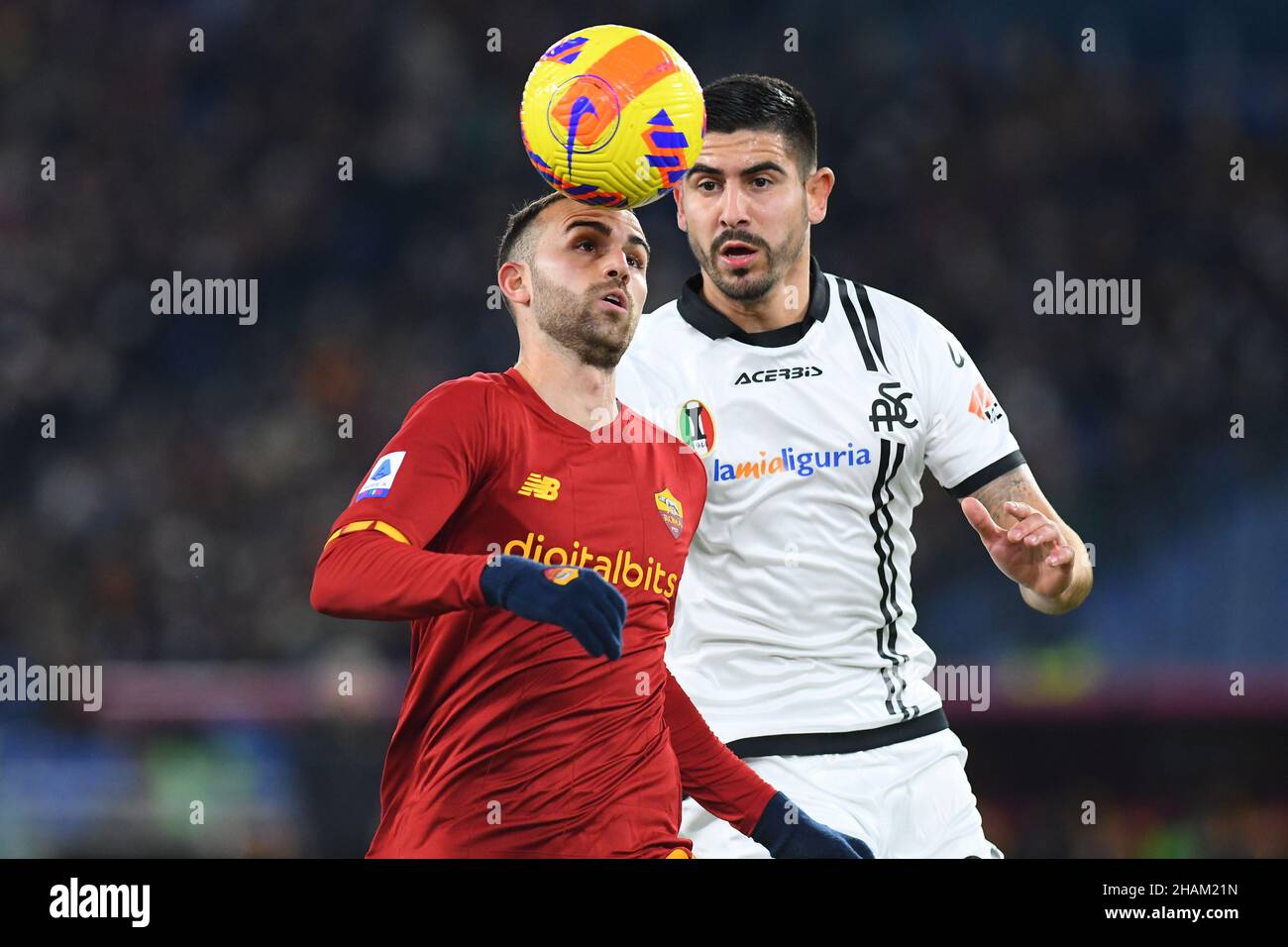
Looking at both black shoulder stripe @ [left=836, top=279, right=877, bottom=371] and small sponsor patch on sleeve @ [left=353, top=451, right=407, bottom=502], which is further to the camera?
black shoulder stripe @ [left=836, top=279, right=877, bottom=371]

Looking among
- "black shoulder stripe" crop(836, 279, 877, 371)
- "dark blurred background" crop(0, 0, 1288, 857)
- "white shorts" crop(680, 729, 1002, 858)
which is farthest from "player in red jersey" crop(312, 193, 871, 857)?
"dark blurred background" crop(0, 0, 1288, 857)

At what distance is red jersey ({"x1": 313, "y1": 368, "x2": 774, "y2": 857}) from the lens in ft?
11.2

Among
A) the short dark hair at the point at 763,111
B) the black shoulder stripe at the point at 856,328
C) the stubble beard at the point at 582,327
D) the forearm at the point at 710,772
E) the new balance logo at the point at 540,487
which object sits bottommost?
the forearm at the point at 710,772

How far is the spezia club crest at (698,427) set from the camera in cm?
457

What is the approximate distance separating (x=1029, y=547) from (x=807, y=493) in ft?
2.26

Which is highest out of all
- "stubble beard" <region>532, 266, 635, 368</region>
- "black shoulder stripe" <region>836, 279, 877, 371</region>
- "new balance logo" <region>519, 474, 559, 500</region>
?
"black shoulder stripe" <region>836, 279, 877, 371</region>

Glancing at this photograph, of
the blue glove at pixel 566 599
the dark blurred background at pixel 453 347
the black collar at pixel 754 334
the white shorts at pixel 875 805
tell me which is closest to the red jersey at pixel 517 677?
the blue glove at pixel 566 599

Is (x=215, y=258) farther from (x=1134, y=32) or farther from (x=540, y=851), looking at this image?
(x=540, y=851)

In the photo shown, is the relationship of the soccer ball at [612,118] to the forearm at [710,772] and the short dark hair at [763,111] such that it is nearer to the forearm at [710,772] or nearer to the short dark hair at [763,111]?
the short dark hair at [763,111]

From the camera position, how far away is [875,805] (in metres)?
4.47

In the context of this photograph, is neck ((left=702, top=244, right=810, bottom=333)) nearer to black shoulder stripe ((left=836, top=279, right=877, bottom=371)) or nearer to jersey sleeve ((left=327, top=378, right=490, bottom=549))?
black shoulder stripe ((left=836, top=279, right=877, bottom=371))

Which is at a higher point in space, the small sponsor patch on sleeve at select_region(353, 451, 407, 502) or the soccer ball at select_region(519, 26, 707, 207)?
the soccer ball at select_region(519, 26, 707, 207)

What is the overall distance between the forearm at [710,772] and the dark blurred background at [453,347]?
398 centimetres

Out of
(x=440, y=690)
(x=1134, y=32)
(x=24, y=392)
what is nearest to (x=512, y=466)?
(x=440, y=690)
